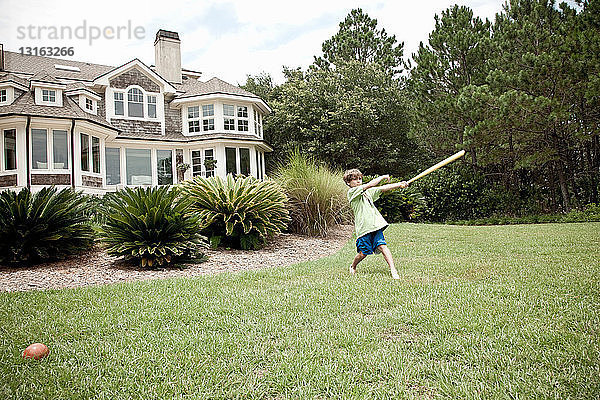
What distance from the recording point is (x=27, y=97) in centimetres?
1756

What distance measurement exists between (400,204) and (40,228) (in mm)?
11910

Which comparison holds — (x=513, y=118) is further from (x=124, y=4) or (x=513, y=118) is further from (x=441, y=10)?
(x=124, y=4)

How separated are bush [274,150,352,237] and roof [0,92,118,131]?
34.2ft

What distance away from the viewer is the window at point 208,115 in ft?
74.5

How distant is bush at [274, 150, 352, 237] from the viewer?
10.9 metres

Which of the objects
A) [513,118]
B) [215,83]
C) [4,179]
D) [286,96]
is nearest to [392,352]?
[513,118]

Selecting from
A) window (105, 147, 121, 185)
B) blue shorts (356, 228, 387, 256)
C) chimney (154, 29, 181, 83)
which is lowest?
blue shorts (356, 228, 387, 256)

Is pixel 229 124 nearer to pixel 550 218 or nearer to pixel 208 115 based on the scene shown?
pixel 208 115

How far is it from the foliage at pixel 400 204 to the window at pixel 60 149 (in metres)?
11.7

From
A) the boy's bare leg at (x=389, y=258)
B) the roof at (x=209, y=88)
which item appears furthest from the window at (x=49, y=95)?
the boy's bare leg at (x=389, y=258)

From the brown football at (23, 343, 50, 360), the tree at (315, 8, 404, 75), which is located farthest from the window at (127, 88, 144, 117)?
the brown football at (23, 343, 50, 360)

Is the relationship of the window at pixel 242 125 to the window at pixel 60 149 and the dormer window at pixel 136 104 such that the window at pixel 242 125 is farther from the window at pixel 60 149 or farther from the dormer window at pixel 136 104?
the window at pixel 60 149

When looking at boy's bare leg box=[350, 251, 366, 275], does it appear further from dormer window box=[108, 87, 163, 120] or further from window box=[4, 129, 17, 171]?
dormer window box=[108, 87, 163, 120]

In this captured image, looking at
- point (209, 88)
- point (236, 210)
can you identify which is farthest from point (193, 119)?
point (236, 210)
